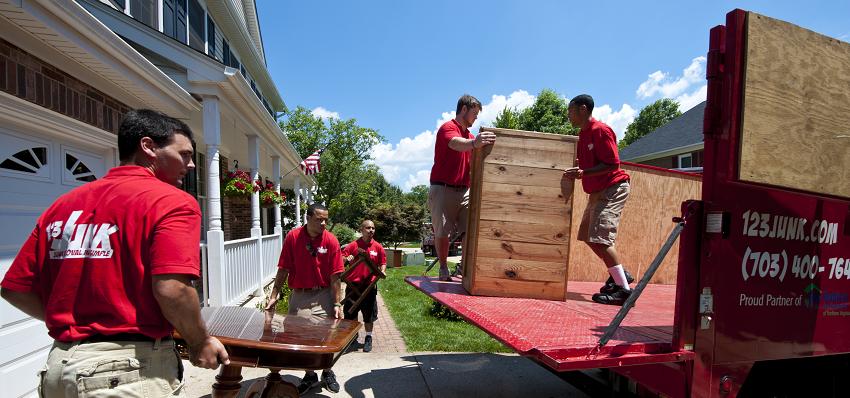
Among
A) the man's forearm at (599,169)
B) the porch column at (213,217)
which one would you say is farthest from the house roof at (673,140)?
the porch column at (213,217)

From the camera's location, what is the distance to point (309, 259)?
4.46m

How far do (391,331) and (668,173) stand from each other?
14.5 feet

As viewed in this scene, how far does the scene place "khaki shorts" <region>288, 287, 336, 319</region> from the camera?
4.52m

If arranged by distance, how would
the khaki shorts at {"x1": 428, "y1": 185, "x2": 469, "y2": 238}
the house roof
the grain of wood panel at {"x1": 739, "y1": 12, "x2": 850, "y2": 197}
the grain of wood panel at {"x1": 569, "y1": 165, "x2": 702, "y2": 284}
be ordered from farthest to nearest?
the house roof, the grain of wood panel at {"x1": 569, "y1": 165, "x2": 702, "y2": 284}, the khaki shorts at {"x1": 428, "y1": 185, "x2": 469, "y2": 238}, the grain of wood panel at {"x1": 739, "y1": 12, "x2": 850, "y2": 197}

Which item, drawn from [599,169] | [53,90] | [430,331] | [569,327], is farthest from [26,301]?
[430,331]

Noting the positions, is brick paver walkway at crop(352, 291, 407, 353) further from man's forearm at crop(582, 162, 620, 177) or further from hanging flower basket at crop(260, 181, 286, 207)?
man's forearm at crop(582, 162, 620, 177)

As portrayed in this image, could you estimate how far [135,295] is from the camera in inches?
61.9

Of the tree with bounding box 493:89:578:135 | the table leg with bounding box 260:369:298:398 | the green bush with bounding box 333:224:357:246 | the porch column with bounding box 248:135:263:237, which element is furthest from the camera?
the tree with bounding box 493:89:578:135

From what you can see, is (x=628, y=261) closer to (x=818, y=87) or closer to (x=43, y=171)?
(x=818, y=87)

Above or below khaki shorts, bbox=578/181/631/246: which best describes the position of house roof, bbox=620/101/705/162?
above

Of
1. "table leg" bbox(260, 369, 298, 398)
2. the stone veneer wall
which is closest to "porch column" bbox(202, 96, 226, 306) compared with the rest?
the stone veneer wall

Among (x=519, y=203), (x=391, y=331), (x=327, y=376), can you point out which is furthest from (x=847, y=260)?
(x=391, y=331)

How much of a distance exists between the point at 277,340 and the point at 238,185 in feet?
18.0

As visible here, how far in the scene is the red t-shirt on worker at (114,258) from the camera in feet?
5.03
